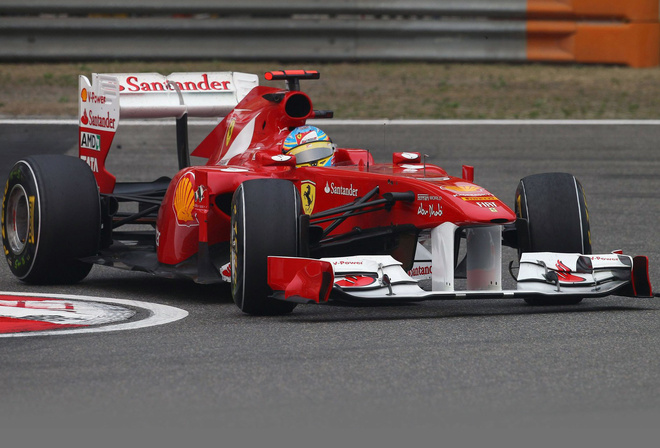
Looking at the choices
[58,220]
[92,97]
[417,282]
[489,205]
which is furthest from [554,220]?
[92,97]

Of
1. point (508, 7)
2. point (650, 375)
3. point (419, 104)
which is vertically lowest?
point (650, 375)

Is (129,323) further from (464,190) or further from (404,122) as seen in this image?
(404,122)

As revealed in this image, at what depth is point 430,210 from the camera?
703cm

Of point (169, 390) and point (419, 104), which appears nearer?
point (169, 390)

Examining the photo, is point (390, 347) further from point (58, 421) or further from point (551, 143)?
point (551, 143)

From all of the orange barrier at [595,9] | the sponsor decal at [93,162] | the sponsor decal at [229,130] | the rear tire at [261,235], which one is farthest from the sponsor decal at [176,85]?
the orange barrier at [595,9]

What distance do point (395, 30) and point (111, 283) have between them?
8.08 meters

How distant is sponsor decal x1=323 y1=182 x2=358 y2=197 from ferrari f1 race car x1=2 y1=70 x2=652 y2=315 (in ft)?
0.04

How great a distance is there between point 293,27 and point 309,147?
25.2 ft

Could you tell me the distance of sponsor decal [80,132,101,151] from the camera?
922 centimetres

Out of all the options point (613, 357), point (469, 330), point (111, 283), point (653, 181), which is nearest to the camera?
point (613, 357)

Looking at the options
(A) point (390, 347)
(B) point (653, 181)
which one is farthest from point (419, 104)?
(A) point (390, 347)

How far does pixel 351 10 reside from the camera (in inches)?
618

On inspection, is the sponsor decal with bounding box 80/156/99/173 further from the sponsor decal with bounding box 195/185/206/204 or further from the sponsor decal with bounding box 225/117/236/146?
the sponsor decal with bounding box 195/185/206/204
